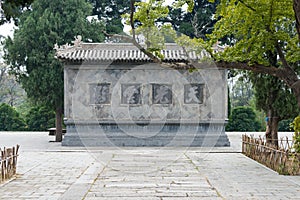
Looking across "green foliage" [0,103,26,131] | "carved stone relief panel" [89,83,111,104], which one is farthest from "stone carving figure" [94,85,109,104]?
"green foliage" [0,103,26,131]

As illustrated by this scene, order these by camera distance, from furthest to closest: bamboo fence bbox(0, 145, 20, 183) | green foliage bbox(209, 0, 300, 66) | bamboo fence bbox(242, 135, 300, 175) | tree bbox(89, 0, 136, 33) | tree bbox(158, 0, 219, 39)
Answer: tree bbox(89, 0, 136, 33) < tree bbox(158, 0, 219, 39) < green foliage bbox(209, 0, 300, 66) < bamboo fence bbox(242, 135, 300, 175) < bamboo fence bbox(0, 145, 20, 183)

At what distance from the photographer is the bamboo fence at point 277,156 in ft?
28.8

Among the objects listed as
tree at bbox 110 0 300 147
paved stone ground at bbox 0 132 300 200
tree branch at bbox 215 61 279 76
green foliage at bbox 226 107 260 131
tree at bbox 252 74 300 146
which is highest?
tree at bbox 110 0 300 147

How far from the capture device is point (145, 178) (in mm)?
8438

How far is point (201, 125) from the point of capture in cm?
1602

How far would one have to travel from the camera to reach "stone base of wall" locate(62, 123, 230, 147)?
51.6 ft

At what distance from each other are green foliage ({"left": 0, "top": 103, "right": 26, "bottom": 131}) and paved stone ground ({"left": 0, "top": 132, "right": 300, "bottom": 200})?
1445cm

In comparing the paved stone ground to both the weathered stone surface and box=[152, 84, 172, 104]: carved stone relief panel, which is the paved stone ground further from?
box=[152, 84, 172, 104]: carved stone relief panel

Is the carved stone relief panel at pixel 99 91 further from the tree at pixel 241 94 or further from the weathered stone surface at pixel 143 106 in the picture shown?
the tree at pixel 241 94

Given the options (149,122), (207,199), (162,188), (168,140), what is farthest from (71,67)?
(207,199)

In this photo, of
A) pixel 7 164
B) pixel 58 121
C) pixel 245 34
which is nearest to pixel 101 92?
pixel 58 121

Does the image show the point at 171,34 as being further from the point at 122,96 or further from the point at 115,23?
the point at 115,23

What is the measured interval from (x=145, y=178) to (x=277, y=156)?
122 inches

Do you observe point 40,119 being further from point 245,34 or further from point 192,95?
point 245,34
